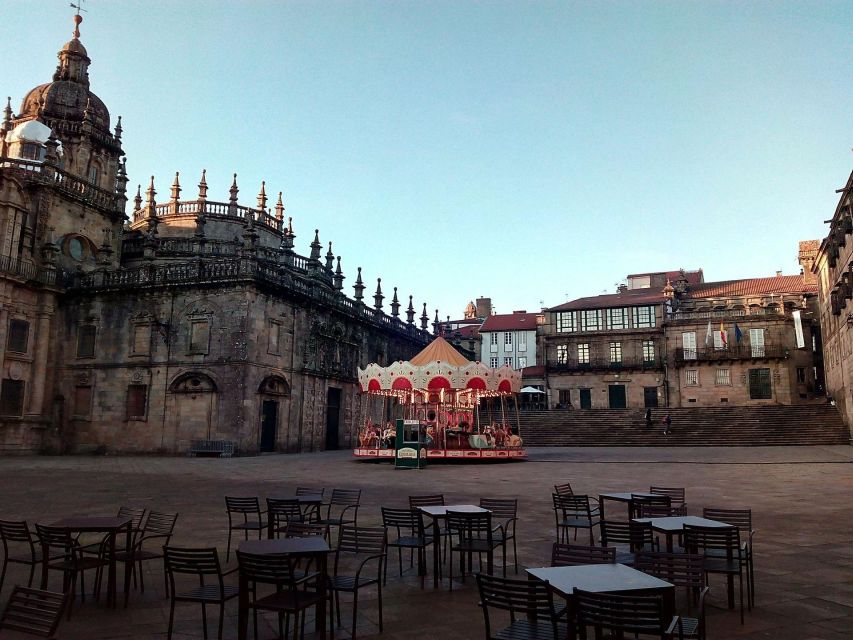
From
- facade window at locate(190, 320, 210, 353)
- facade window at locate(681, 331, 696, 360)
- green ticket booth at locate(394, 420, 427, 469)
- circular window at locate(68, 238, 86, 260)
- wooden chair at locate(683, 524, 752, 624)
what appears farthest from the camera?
facade window at locate(681, 331, 696, 360)

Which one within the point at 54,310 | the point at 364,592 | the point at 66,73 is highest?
the point at 66,73

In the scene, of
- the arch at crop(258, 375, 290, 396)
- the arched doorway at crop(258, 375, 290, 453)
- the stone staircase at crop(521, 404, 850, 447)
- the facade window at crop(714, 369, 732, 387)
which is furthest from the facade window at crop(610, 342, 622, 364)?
the arched doorway at crop(258, 375, 290, 453)

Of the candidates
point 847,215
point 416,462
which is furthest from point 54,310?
point 847,215

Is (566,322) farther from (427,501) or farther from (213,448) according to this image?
(427,501)

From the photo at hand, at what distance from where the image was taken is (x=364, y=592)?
23.5 ft

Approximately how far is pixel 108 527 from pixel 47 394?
1222 inches

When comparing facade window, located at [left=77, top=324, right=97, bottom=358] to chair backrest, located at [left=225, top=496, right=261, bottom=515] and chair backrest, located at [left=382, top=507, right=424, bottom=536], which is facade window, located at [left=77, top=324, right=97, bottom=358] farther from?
chair backrest, located at [left=382, top=507, right=424, bottom=536]

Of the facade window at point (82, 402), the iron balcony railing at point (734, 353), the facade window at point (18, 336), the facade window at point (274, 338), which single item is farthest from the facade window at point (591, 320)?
the facade window at point (18, 336)

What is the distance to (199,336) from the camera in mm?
31406

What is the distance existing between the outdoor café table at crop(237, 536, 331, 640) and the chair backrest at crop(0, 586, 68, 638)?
1.34 meters

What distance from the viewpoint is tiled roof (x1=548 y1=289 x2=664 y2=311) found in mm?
52709

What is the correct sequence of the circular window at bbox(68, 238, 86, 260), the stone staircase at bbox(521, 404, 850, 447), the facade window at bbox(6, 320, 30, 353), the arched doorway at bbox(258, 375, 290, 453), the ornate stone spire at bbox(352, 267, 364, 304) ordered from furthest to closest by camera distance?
1. the ornate stone spire at bbox(352, 267, 364, 304)
2. the stone staircase at bbox(521, 404, 850, 447)
3. the circular window at bbox(68, 238, 86, 260)
4. the arched doorway at bbox(258, 375, 290, 453)
5. the facade window at bbox(6, 320, 30, 353)

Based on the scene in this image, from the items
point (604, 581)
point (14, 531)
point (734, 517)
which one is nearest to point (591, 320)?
point (734, 517)

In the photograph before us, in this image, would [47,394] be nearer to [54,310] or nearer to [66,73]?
[54,310]
